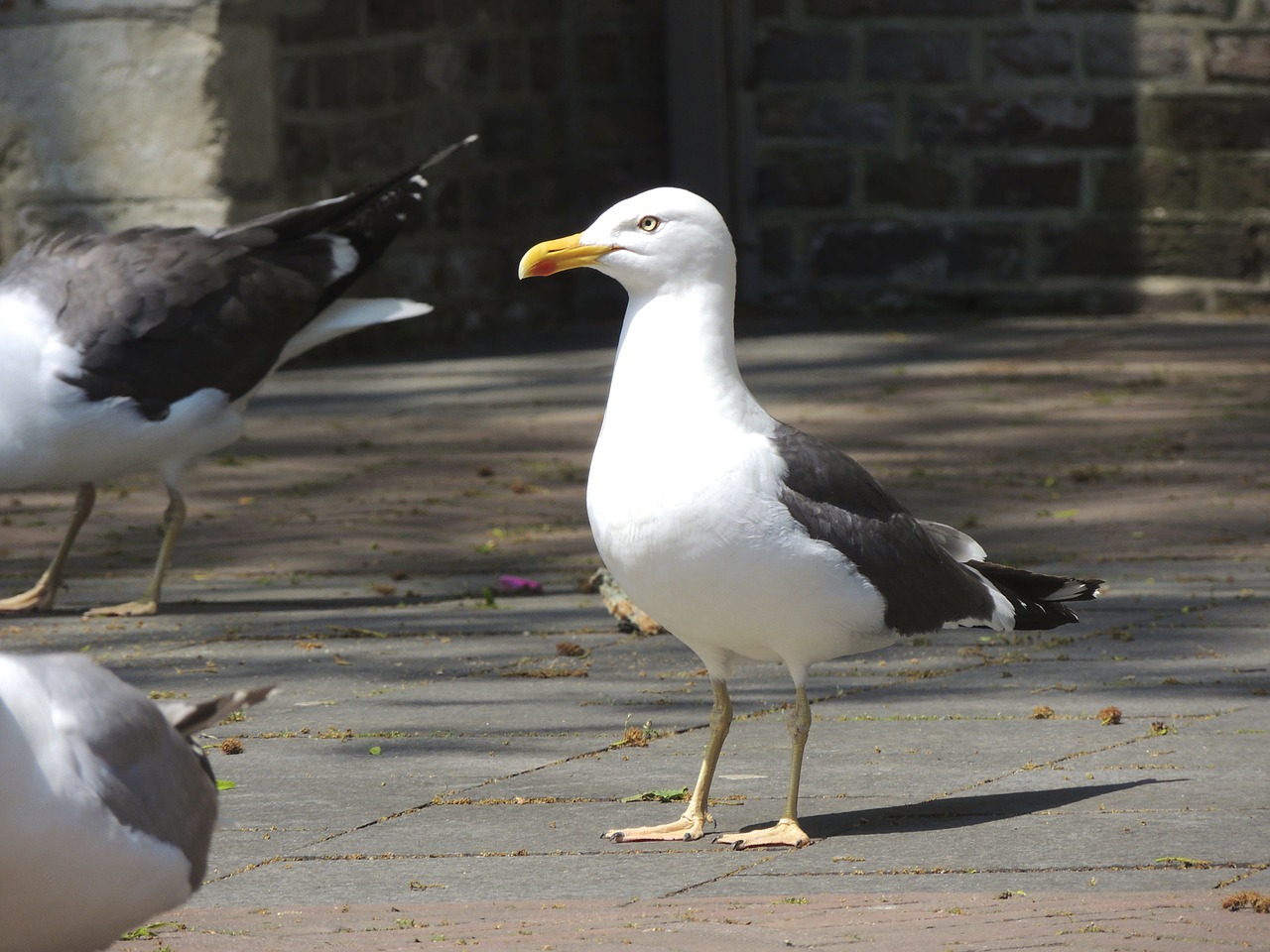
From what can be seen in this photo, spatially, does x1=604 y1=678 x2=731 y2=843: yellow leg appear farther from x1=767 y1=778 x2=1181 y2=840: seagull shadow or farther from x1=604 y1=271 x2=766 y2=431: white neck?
x1=604 y1=271 x2=766 y2=431: white neck

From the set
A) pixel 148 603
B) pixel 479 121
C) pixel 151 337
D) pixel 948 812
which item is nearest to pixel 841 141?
pixel 479 121

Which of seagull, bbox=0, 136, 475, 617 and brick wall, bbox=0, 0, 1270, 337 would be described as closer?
seagull, bbox=0, 136, 475, 617

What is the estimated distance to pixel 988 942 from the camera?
3.07 metres

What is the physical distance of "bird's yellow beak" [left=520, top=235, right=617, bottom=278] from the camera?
4.06m

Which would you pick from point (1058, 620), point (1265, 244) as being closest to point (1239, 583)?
point (1058, 620)

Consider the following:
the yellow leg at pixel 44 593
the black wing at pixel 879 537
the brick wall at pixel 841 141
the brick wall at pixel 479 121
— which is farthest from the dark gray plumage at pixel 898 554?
the brick wall at pixel 841 141

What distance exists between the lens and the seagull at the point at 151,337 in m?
6.10

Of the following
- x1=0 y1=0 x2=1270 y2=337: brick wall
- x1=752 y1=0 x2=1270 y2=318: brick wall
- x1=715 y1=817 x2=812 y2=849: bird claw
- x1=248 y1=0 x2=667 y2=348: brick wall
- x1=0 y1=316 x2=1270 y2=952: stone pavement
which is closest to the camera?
x1=0 y1=316 x2=1270 y2=952: stone pavement

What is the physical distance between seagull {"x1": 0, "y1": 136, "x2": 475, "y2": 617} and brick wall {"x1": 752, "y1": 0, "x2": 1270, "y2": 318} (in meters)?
6.31

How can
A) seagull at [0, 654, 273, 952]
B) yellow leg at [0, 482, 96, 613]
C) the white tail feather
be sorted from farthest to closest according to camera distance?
the white tail feather < yellow leg at [0, 482, 96, 613] < seagull at [0, 654, 273, 952]

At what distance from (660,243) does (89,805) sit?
1.73 metres

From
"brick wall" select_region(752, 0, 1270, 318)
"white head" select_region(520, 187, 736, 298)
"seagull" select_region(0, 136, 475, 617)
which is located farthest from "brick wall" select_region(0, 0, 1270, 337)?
"white head" select_region(520, 187, 736, 298)

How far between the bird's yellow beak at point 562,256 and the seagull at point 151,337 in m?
2.41

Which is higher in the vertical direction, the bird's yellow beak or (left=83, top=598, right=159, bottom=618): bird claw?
the bird's yellow beak
